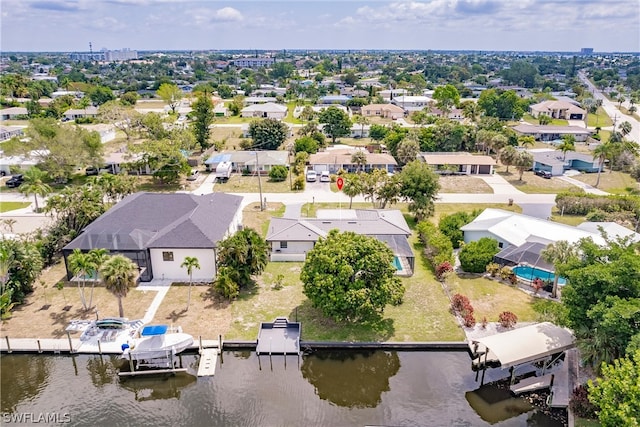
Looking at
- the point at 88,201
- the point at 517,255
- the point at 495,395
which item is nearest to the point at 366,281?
the point at 495,395

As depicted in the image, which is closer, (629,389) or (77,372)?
(629,389)

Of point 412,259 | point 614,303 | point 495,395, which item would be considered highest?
point 614,303

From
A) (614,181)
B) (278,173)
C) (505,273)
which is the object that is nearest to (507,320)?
(505,273)

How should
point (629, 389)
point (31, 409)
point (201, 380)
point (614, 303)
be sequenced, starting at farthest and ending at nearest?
point (201, 380), point (31, 409), point (614, 303), point (629, 389)

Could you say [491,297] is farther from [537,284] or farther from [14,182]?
[14,182]

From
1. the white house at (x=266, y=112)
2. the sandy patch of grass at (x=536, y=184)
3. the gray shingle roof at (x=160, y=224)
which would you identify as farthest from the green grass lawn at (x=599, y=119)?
the gray shingle roof at (x=160, y=224)

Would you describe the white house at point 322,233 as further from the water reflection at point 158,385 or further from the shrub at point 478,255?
the water reflection at point 158,385

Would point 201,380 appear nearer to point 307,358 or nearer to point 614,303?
point 307,358
